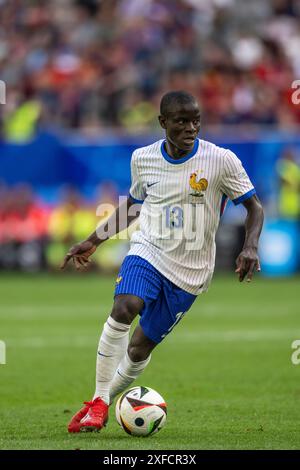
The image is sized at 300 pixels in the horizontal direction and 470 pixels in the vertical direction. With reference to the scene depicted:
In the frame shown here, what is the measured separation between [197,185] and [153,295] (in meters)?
0.81

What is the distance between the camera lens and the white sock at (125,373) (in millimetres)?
7754

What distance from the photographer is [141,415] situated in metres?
7.47

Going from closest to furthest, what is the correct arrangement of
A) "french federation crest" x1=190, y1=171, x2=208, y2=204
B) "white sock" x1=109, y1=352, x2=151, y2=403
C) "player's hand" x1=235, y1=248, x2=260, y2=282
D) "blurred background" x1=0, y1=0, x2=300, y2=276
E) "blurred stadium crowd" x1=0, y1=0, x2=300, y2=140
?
"player's hand" x1=235, y1=248, x2=260, y2=282 < "french federation crest" x1=190, y1=171, x2=208, y2=204 < "white sock" x1=109, y1=352, x2=151, y2=403 < "blurred background" x1=0, y1=0, x2=300, y2=276 < "blurred stadium crowd" x1=0, y1=0, x2=300, y2=140

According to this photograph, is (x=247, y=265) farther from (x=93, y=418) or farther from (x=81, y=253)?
(x=93, y=418)

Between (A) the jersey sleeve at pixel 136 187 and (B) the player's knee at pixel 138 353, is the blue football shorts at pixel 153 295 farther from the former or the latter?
(A) the jersey sleeve at pixel 136 187

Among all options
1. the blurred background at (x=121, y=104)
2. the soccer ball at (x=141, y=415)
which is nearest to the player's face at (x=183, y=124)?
the soccer ball at (x=141, y=415)

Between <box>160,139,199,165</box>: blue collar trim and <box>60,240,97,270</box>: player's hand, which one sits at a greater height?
<box>160,139,199,165</box>: blue collar trim

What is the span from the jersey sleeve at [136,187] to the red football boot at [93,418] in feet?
4.77

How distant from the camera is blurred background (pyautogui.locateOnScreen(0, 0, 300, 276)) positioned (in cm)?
2241

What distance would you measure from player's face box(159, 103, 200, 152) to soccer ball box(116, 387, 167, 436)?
1.76 metres

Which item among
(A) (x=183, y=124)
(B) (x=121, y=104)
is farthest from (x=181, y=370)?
(B) (x=121, y=104)

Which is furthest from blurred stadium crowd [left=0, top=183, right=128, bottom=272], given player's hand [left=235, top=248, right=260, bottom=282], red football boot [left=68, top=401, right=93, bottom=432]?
player's hand [left=235, top=248, right=260, bottom=282]

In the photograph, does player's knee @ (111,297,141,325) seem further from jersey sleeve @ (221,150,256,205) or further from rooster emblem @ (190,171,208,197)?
jersey sleeve @ (221,150,256,205)
